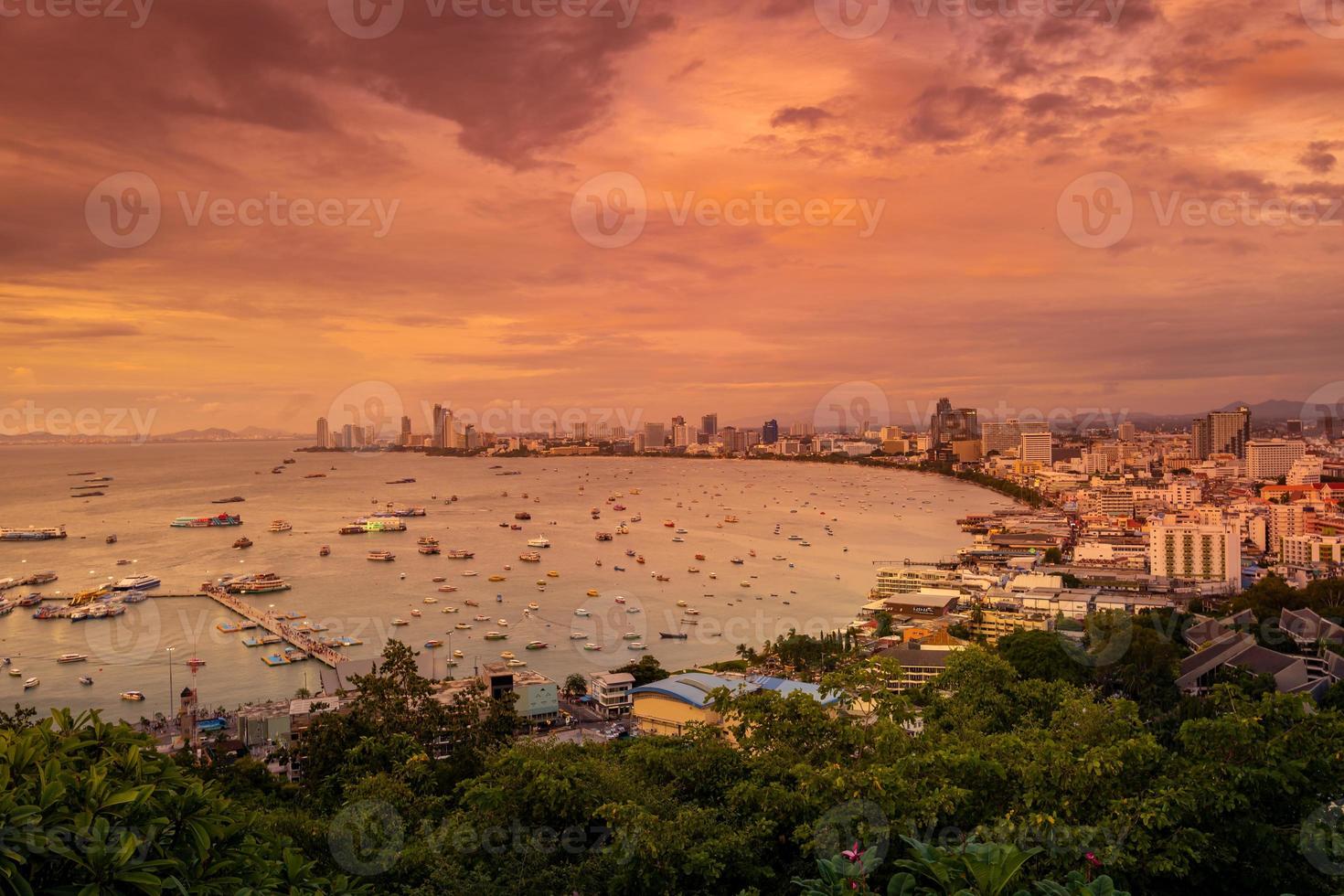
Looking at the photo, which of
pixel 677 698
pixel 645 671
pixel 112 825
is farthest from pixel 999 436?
pixel 112 825

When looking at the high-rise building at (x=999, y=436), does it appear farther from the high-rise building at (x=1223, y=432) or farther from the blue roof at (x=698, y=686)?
the blue roof at (x=698, y=686)

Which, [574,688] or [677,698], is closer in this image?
[677,698]

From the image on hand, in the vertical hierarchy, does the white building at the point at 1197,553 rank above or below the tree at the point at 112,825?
below

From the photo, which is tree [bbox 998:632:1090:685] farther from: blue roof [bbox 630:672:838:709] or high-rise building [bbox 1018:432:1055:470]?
high-rise building [bbox 1018:432:1055:470]

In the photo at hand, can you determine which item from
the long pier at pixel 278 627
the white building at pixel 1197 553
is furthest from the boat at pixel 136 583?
the white building at pixel 1197 553

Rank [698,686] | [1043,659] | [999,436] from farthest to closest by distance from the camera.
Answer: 1. [999,436]
2. [1043,659]
3. [698,686]

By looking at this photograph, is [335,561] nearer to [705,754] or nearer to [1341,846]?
[705,754]

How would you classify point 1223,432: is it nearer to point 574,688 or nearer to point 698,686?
point 574,688

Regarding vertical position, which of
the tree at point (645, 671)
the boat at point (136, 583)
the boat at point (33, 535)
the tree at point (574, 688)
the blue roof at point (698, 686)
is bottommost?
the tree at point (574, 688)
